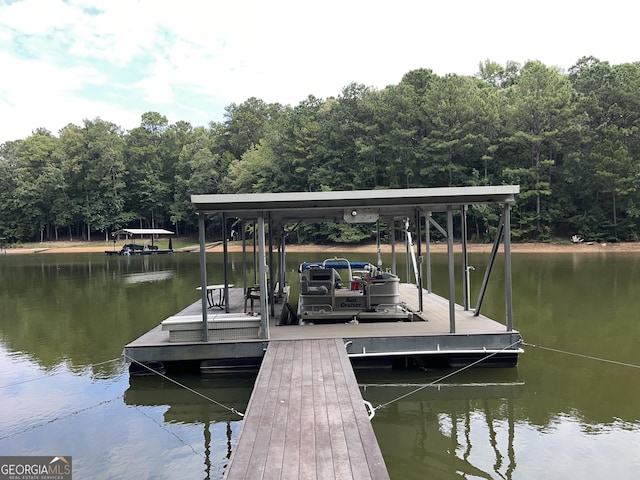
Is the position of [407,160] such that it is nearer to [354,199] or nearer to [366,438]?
[354,199]

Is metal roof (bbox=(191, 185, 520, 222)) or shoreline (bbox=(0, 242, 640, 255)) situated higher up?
metal roof (bbox=(191, 185, 520, 222))

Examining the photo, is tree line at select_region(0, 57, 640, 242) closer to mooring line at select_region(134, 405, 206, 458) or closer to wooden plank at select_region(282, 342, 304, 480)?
mooring line at select_region(134, 405, 206, 458)

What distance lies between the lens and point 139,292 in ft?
58.1

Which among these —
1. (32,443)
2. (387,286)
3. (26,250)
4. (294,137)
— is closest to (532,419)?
(387,286)

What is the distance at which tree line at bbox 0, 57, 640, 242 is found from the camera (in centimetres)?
3550

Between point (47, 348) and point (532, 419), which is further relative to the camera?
point (47, 348)

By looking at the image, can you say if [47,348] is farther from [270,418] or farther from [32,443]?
[270,418]

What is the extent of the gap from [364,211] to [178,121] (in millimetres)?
67414

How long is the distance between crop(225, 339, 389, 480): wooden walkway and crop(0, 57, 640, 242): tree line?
32.6 m

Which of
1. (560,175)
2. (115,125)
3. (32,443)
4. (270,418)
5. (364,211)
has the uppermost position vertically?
(115,125)

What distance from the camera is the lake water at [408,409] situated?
495cm

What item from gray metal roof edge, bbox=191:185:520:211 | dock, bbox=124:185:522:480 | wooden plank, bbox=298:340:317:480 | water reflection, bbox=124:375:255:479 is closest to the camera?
wooden plank, bbox=298:340:317:480

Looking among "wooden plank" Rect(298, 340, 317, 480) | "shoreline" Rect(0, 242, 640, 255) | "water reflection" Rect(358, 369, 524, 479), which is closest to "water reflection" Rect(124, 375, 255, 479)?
"wooden plank" Rect(298, 340, 317, 480)

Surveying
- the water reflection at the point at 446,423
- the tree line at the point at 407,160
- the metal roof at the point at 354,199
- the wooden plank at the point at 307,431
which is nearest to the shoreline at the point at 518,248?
the tree line at the point at 407,160
